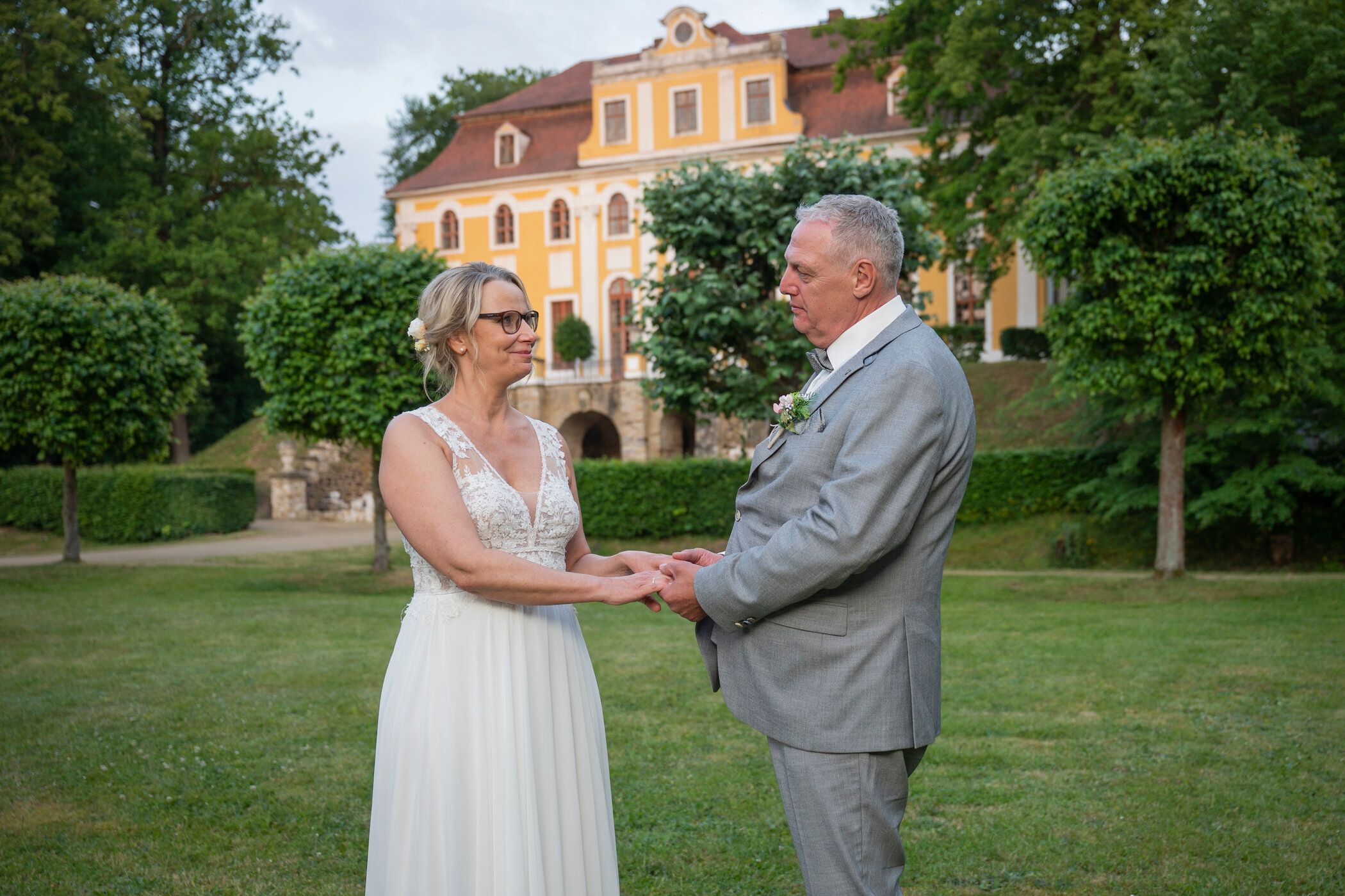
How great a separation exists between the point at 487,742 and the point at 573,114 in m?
38.2

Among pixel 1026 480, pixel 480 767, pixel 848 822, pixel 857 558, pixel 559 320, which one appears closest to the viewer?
pixel 857 558

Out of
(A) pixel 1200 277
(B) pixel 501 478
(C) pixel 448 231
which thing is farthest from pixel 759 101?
(B) pixel 501 478

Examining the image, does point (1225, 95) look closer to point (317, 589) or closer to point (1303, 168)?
point (1303, 168)

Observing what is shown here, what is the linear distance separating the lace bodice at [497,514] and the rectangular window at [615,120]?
34.9 metres

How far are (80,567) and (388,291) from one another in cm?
737

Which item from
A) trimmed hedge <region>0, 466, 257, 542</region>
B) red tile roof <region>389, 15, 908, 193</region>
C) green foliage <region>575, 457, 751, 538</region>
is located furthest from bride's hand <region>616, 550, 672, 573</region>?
red tile roof <region>389, 15, 908, 193</region>

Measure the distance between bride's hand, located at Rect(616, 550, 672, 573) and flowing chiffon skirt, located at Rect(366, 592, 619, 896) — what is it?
378 millimetres

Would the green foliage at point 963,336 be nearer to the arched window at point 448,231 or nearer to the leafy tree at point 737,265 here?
the leafy tree at point 737,265

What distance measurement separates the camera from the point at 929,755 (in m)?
6.23

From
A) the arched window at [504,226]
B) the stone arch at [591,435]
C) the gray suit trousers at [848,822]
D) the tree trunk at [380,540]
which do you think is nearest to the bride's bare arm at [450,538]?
the gray suit trousers at [848,822]

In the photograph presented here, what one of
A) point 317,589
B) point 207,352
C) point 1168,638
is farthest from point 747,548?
point 207,352

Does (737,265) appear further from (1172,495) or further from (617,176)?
(617,176)

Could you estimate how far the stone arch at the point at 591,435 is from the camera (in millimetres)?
35562

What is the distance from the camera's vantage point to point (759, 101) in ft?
114
